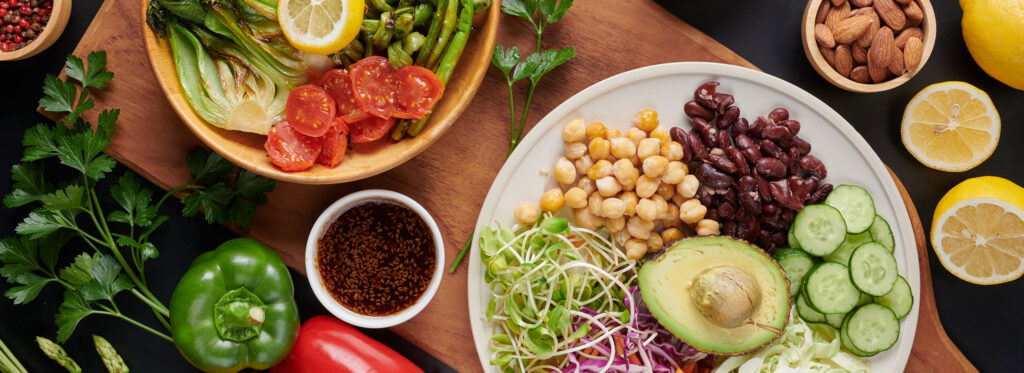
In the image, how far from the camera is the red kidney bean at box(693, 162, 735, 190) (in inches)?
96.1

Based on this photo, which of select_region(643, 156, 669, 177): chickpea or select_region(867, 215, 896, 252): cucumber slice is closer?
select_region(643, 156, 669, 177): chickpea

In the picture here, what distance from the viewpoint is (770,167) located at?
2422mm

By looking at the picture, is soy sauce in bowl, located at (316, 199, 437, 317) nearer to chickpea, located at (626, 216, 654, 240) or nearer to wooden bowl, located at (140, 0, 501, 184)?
wooden bowl, located at (140, 0, 501, 184)

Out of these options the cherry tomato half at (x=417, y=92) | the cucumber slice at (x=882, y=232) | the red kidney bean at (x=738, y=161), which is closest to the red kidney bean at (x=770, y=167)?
the red kidney bean at (x=738, y=161)

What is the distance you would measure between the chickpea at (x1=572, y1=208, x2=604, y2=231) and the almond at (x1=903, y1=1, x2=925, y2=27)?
1.49 meters

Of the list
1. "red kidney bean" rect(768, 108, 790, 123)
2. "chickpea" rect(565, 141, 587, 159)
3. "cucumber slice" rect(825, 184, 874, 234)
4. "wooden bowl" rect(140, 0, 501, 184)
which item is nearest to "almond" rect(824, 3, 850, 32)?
"red kidney bean" rect(768, 108, 790, 123)

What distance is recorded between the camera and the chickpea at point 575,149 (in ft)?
8.20

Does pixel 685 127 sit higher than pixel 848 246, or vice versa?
pixel 685 127

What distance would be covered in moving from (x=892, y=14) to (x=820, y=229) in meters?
0.93

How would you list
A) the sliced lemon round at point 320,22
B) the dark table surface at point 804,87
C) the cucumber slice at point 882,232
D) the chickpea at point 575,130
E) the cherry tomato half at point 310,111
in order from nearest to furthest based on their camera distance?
the sliced lemon round at point 320,22, the cherry tomato half at point 310,111, the chickpea at point 575,130, the cucumber slice at point 882,232, the dark table surface at point 804,87

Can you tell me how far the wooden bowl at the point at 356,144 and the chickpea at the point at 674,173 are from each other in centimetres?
81

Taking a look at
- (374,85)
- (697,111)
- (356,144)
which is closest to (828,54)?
(697,111)

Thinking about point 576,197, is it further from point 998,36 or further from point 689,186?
point 998,36

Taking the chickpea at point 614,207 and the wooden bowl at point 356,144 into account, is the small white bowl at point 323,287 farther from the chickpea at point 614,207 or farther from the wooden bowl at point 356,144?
the chickpea at point 614,207
